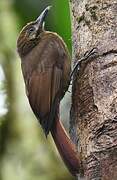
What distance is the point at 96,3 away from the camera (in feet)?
9.38

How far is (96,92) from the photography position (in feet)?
8.49

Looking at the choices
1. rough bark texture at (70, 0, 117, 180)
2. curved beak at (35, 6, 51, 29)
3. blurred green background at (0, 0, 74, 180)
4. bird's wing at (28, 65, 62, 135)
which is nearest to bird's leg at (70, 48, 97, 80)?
rough bark texture at (70, 0, 117, 180)

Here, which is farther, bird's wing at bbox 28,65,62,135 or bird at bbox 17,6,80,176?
bird's wing at bbox 28,65,62,135

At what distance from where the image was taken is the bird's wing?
302 cm

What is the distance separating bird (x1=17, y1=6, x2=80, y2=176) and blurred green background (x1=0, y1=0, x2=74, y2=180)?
99 millimetres

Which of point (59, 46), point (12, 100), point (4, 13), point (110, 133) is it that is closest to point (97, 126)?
point (110, 133)

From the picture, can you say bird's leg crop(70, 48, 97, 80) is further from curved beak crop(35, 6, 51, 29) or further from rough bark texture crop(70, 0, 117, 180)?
curved beak crop(35, 6, 51, 29)

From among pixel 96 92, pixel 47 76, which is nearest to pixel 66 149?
pixel 96 92

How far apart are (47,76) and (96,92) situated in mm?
730

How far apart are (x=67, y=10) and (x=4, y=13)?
0.77 meters

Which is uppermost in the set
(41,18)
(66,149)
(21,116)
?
(41,18)

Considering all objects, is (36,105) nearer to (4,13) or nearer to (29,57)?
(29,57)

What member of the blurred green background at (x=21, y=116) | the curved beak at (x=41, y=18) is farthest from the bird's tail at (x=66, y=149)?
the curved beak at (x=41, y=18)

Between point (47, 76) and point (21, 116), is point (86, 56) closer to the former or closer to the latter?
point (47, 76)
